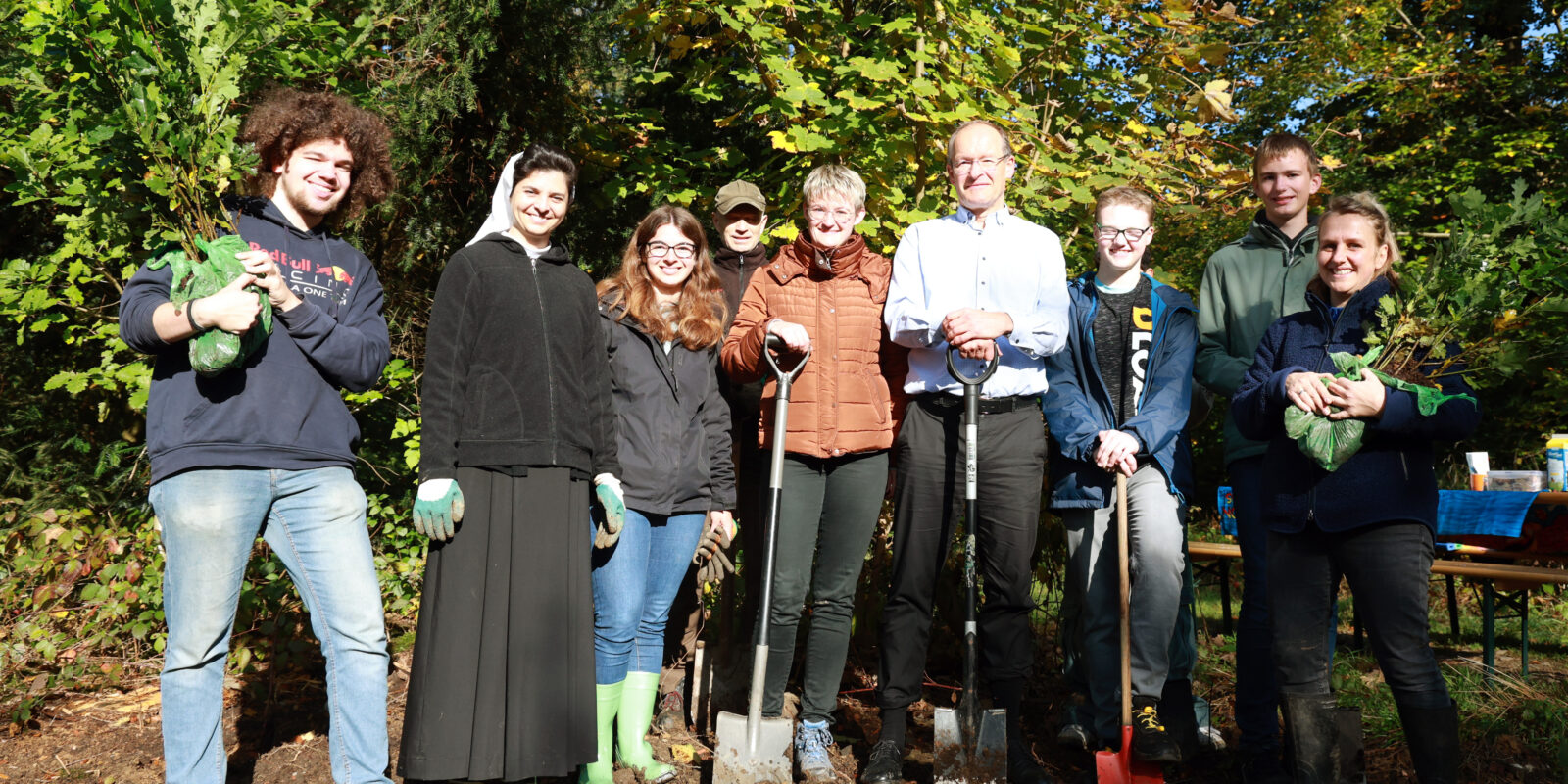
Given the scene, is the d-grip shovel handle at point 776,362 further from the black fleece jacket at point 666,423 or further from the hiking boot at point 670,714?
the hiking boot at point 670,714

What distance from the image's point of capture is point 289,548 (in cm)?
293

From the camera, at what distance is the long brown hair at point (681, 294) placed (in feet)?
12.2

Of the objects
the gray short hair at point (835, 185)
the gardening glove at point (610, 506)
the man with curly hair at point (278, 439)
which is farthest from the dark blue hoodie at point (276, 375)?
→ the gray short hair at point (835, 185)

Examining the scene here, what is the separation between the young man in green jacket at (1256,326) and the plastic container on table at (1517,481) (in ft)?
9.98

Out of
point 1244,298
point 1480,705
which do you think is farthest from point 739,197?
point 1480,705

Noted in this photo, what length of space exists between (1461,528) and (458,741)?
5503 mm

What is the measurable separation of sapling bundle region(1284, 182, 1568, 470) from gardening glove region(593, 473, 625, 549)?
205 cm

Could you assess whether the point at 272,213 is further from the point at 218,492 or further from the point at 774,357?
the point at 774,357

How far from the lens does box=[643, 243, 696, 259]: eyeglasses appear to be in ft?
12.4

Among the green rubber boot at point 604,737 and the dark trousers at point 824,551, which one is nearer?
the green rubber boot at point 604,737

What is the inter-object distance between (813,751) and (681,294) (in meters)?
1.69

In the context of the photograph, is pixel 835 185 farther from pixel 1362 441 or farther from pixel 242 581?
pixel 242 581

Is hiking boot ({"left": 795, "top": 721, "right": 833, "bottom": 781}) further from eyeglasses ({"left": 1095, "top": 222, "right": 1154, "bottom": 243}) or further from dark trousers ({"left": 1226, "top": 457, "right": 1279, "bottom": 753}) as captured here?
eyeglasses ({"left": 1095, "top": 222, "right": 1154, "bottom": 243})

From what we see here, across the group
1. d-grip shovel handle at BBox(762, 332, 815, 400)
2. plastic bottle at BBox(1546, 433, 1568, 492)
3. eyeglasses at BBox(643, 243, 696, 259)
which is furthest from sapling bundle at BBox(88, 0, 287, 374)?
plastic bottle at BBox(1546, 433, 1568, 492)
